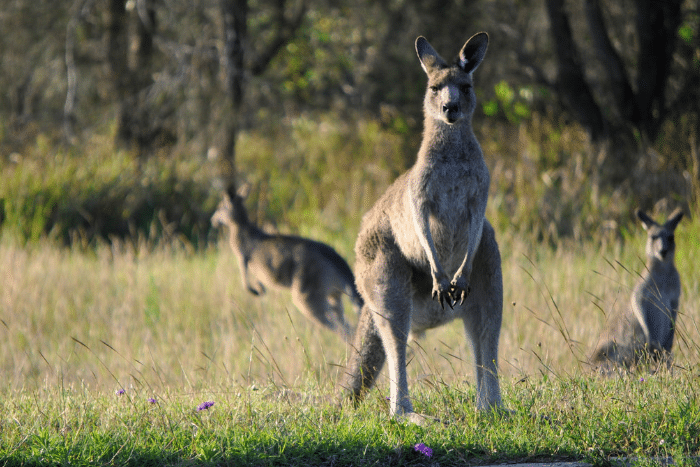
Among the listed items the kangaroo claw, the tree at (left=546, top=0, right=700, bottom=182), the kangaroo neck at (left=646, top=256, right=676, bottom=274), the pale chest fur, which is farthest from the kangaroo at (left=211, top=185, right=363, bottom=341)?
the tree at (left=546, top=0, right=700, bottom=182)

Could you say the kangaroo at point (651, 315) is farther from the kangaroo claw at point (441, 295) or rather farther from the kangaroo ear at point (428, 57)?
the kangaroo ear at point (428, 57)

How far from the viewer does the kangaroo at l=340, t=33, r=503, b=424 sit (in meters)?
3.68

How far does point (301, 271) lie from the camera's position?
24.1 ft

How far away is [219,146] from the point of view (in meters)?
13.8

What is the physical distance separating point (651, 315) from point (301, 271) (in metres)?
3.31

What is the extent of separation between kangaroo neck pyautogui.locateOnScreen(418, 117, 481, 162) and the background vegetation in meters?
1.23

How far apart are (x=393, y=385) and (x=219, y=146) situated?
1058 cm

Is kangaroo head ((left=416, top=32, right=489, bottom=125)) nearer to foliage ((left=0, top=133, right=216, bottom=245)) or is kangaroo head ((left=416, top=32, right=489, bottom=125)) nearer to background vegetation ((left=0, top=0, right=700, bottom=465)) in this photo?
background vegetation ((left=0, top=0, right=700, bottom=465))

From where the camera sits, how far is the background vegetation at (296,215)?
11.9ft

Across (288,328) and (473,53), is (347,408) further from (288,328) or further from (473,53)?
(288,328)

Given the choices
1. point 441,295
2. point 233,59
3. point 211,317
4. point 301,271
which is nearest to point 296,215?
point 233,59

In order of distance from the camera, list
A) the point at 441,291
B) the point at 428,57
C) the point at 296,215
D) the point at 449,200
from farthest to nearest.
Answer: the point at 296,215 < the point at 428,57 < the point at 449,200 < the point at 441,291

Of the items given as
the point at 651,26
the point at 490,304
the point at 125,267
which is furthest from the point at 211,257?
the point at 490,304

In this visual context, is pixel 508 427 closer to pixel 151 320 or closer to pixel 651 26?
pixel 151 320
